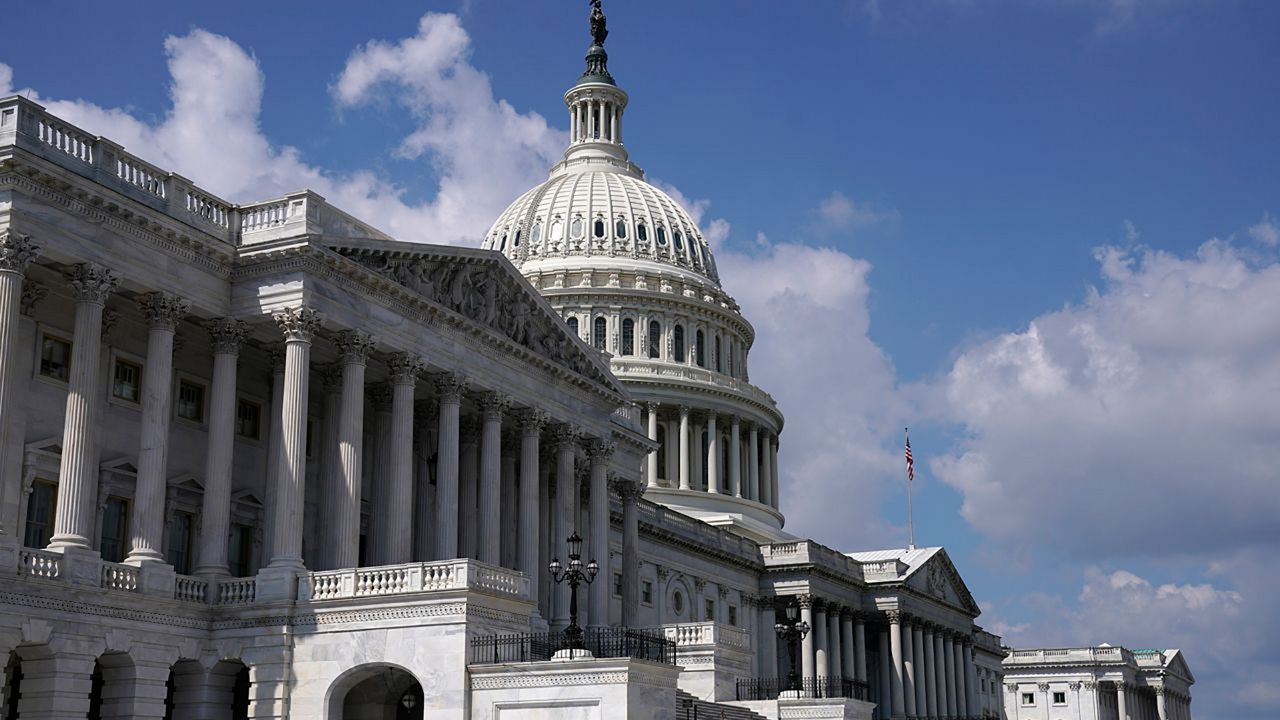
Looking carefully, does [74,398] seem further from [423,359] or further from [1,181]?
[423,359]

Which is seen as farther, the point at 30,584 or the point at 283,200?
the point at 283,200

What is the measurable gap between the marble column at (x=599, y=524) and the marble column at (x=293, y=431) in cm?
1906

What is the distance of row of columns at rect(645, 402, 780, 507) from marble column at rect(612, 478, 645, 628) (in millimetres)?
37522

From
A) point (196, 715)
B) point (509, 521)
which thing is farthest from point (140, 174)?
point (509, 521)

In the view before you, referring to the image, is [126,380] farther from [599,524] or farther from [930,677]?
[930,677]

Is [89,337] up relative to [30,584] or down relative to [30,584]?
up

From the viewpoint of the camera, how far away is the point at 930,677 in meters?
111

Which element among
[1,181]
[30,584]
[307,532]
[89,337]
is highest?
[1,181]

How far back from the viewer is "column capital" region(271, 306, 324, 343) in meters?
45.4

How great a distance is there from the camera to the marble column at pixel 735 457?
375 feet

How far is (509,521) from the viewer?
59.8 m

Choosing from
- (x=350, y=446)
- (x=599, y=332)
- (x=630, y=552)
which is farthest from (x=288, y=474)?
(x=599, y=332)

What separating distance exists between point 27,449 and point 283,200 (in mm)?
10460

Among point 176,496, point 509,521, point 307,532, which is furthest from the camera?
point 509,521
